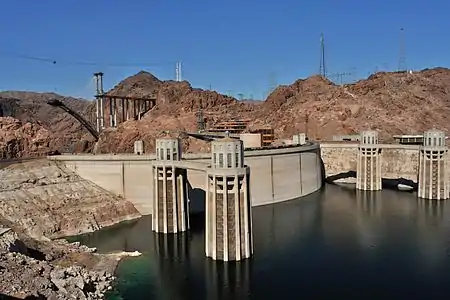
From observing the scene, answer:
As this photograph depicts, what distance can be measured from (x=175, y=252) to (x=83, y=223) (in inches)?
509

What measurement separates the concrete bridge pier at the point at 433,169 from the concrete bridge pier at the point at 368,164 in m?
9.27

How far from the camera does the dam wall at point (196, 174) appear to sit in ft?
184

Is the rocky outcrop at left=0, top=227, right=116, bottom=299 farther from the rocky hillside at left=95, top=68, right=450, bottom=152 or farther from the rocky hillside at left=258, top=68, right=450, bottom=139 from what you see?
the rocky hillside at left=258, top=68, right=450, bottom=139

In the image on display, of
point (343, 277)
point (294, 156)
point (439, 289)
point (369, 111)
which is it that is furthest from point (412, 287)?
point (369, 111)

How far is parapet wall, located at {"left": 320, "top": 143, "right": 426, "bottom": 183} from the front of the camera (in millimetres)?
73438

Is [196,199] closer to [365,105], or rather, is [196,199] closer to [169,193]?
[169,193]

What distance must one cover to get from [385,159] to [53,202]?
52477mm

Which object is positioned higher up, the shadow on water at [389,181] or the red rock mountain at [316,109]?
the red rock mountain at [316,109]

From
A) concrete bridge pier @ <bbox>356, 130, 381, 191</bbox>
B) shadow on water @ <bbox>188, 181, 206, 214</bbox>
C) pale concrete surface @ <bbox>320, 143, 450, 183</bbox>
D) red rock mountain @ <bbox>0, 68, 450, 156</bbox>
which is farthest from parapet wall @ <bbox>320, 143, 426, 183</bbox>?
shadow on water @ <bbox>188, 181, 206, 214</bbox>

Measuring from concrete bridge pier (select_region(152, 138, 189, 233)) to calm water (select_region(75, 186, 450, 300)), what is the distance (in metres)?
1.51

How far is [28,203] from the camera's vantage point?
1913 inches

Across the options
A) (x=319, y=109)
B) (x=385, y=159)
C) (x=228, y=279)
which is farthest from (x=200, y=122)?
(x=228, y=279)

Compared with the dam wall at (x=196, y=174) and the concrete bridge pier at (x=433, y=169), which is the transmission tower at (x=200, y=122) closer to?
the dam wall at (x=196, y=174)

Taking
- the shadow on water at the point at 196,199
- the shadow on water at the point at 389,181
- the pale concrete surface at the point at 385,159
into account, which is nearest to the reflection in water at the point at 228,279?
the shadow on water at the point at 196,199
